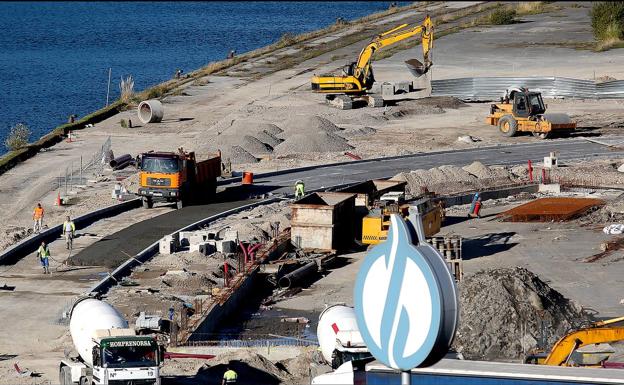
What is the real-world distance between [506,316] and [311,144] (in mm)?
35407

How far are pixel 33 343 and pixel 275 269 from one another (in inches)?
411

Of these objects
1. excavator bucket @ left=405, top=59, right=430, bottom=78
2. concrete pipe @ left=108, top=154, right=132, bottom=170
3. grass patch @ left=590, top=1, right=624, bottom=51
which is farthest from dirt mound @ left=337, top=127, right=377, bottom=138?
grass patch @ left=590, top=1, right=624, bottom=51

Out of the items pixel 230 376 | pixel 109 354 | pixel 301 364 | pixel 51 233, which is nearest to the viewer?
pixel 109 354

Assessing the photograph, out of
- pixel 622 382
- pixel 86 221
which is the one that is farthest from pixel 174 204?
pixel 622 382

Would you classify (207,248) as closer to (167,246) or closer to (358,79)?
(167,246)

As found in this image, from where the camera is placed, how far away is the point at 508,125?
72.6m

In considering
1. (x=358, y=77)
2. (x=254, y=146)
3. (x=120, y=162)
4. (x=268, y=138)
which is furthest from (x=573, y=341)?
(x=358, y=77)

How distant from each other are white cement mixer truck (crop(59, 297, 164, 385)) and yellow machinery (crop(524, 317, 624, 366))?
824 cm

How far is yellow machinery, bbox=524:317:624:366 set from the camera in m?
29.0

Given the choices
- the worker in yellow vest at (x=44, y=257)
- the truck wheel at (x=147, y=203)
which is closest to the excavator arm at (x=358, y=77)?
the truck wheel at (x=147, y=203)

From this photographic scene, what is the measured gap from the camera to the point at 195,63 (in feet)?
437

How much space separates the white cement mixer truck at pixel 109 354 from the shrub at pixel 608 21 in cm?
7799

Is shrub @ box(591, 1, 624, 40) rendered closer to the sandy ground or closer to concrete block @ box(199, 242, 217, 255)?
the sandy ground

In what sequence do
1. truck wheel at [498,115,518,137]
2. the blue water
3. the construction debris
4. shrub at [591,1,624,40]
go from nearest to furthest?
the construction debris < truck wheel at [498,115,518,137] < shrub at [591,1,624,40] < the blue water
